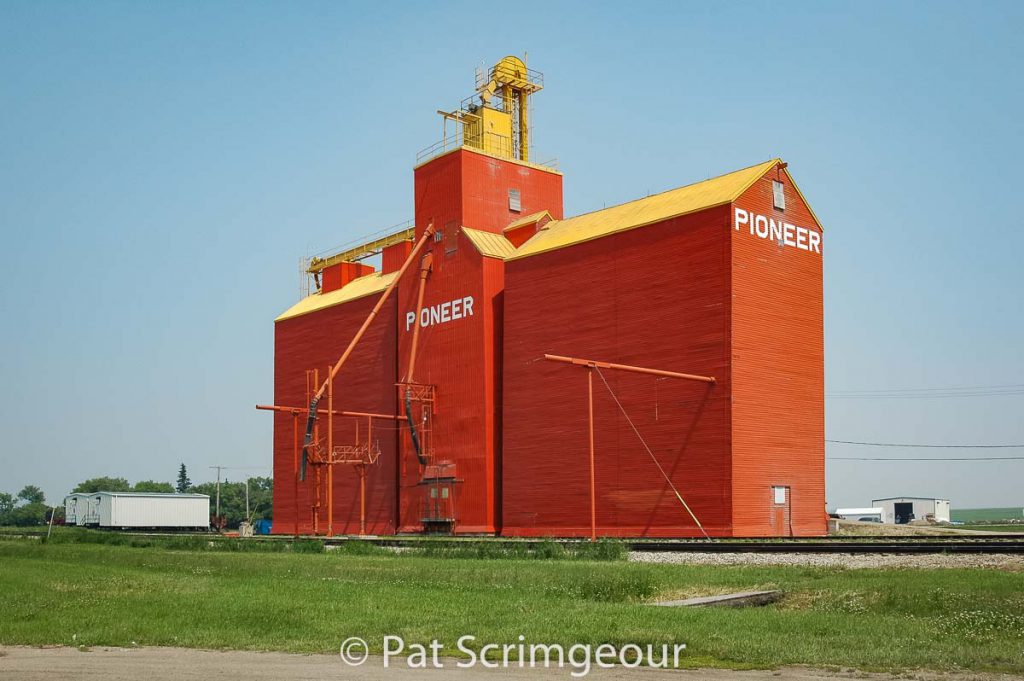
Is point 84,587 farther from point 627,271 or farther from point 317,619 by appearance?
point 627,271

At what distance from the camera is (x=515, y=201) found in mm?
56375

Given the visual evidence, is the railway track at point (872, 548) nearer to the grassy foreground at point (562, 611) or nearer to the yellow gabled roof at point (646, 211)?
the grassy foreground at point (562, 611)

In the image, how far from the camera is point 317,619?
15797 mm

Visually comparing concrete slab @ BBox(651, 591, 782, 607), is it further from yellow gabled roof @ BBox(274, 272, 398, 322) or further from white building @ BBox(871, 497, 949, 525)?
white building @ BBox(871, 497, 949, 525)

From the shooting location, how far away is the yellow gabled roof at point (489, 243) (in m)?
52.0

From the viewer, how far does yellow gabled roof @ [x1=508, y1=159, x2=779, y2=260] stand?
43.1m

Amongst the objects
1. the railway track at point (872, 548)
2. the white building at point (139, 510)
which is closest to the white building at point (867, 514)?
the white building at point (139, 510)

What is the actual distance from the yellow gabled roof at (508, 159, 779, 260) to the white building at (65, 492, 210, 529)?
46.1 m

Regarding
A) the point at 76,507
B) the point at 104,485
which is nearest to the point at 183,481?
the point at 104,485

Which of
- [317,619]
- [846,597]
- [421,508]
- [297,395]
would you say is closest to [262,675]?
[317,619]

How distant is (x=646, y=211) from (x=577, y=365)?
7.35m

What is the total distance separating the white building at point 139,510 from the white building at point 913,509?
73.2 m

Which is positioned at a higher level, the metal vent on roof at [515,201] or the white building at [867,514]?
the metal vent on roof at [515,201]

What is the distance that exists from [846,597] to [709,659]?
237 inches
